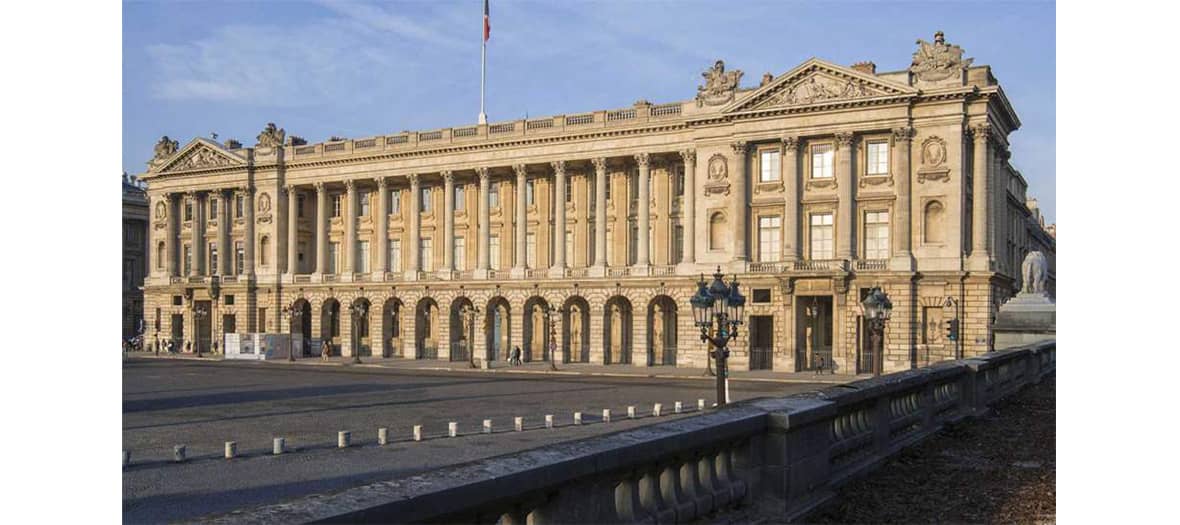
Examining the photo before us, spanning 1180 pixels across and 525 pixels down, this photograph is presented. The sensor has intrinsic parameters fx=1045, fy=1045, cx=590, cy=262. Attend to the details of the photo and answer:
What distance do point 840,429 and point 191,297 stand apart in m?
82.7

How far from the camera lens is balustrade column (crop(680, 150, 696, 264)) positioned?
62250 millimetres

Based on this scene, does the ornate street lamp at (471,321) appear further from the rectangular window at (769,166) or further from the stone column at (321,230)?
the rectangular window at (769,166)

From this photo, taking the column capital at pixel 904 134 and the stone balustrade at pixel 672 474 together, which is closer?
the stone balustrade at pixel 672 474

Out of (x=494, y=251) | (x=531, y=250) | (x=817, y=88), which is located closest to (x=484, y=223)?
(x=494, y=251)

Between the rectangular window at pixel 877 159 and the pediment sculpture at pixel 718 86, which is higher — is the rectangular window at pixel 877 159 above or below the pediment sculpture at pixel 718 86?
below

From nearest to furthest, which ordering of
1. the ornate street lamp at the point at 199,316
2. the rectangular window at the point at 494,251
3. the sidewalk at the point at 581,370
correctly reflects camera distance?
the sidewalk at the point at 581,370 < the rectangular window at the point at 494,251 < the ornate street lamp at the point at 199,316

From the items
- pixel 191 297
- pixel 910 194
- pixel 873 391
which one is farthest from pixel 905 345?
pixel 191 297

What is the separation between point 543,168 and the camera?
2734 inches

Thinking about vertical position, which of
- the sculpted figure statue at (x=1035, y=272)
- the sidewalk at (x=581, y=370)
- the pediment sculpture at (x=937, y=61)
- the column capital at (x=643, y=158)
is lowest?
the sidewalk at (x=581, y=370)

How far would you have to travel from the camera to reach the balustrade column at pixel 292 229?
7962cm

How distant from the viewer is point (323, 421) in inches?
1111

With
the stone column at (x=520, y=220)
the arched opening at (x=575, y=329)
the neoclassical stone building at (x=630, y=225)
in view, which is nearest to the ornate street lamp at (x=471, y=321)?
the neoclassical stone building at (x=630, y=225)

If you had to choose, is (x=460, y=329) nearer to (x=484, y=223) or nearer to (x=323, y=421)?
→ (x=484, y=223)

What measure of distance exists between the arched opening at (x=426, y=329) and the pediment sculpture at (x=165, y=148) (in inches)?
1119
